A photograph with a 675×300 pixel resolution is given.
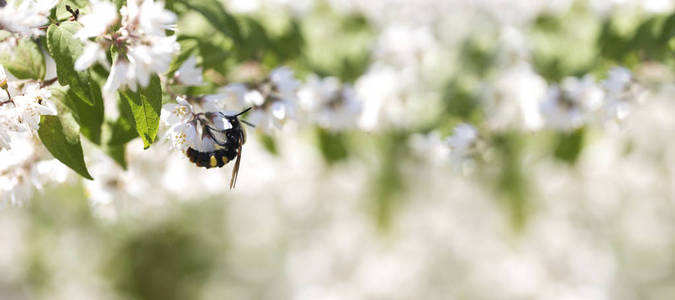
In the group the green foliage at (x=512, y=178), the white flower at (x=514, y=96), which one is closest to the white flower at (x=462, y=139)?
the white flower at (x=514, y=96)

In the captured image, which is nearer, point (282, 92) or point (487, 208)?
point (282, 92)

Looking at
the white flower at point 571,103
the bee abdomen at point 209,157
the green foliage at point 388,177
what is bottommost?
the bee abdomen at point 209,157

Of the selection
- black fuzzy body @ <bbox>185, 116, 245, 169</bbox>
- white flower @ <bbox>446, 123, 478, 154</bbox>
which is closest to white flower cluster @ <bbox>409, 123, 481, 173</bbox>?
white flower @ <bbox>446, 123, 478, 154</bbox>

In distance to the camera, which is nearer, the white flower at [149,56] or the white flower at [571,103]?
the white flower at [149,56]

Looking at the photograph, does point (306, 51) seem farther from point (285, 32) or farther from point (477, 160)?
point (477, 160)

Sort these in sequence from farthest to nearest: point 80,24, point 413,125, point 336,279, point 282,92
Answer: point 336,279
point 413,125
point 282,92
point 80,24

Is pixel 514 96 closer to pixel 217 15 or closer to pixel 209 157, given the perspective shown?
pixel 217 15

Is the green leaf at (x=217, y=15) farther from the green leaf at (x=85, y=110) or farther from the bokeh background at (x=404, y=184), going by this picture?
the green leaf at (x=85, y=110)

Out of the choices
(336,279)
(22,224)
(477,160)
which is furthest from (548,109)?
(22,224)

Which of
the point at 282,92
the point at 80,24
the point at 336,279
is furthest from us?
the point at 336,279
